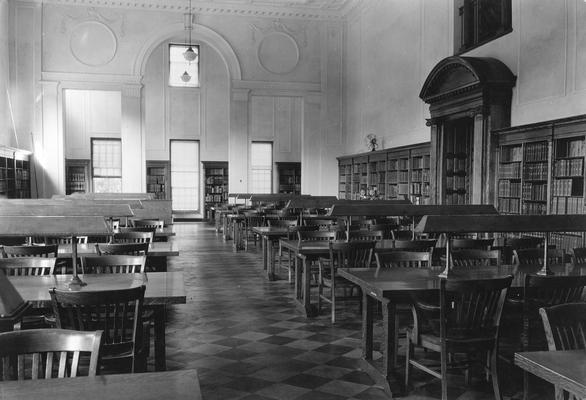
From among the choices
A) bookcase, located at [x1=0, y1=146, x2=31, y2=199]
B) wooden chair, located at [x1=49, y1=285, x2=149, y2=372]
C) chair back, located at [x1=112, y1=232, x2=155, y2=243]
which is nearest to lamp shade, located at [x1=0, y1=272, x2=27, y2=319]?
wooden chair, located at [x1=49, y1=285, x2=149, y2=372]

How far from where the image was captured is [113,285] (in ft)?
11.6

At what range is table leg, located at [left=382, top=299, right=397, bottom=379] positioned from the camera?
362 centimetres

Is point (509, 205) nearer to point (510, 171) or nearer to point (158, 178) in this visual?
point (510, 171)

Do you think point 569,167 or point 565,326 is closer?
point 565,326

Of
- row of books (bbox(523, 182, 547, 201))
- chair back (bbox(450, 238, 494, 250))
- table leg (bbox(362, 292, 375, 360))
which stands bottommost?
table leg (bbox(362, 292, 375, 360))

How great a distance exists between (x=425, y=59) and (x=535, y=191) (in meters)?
4.95

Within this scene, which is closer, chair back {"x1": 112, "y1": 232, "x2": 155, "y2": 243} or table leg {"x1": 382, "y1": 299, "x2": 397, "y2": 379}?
table leg {"x1": 382, "y1": 299, "x2": 397, "y2": 379}

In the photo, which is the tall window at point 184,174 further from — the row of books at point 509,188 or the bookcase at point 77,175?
the row of books at point 509,188

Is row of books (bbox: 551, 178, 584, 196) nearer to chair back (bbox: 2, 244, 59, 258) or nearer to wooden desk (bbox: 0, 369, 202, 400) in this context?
chair back (bbox: 2, 244, 59, 258)

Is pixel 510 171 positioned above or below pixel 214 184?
above

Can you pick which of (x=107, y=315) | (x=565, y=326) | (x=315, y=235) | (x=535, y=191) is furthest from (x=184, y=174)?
(x=565, y=326)

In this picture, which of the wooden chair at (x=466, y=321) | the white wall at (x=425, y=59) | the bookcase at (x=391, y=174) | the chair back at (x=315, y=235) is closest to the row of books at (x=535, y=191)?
the white wall at (x=425, y=59)

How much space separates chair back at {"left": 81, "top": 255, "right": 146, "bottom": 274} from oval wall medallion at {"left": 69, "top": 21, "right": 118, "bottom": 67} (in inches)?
518

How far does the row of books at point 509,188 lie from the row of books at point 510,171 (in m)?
0.09
